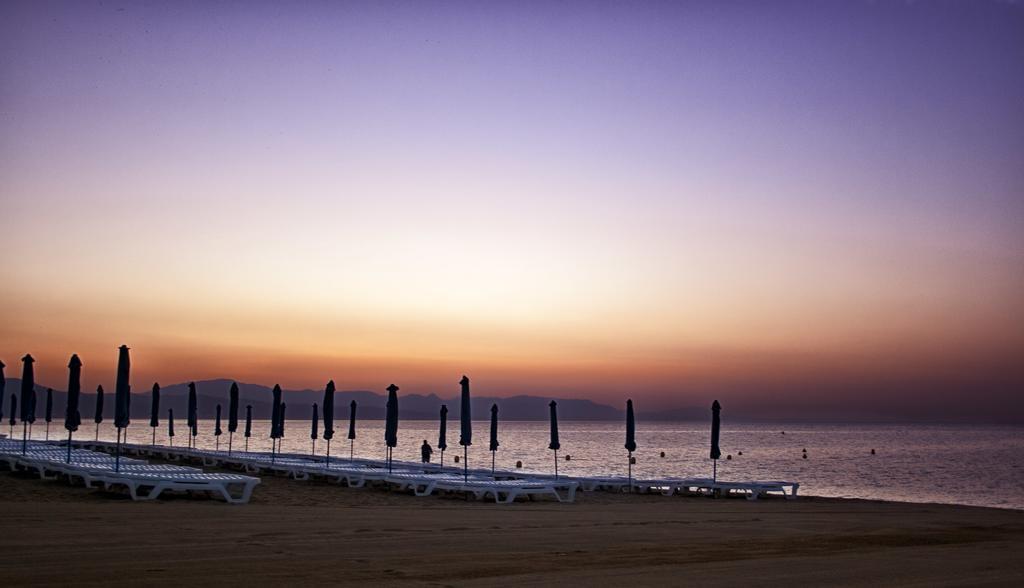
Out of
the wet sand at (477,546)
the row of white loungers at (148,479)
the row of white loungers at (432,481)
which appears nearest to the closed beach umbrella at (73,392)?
the row of white loungers at (148,479)

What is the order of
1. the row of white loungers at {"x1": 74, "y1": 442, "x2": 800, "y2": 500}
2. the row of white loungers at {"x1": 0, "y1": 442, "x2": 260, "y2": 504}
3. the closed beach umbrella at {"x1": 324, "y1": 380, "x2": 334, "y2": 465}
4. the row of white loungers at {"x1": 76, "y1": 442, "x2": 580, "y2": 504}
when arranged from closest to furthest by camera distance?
the row of white loungers at {"x1": 0, "y1": 442, "x2": 260, "y2": 504}, the row of white loungers at {"x1": 76, "y1": 442, "x2": 580, "y2": 504}, the row of white loungers at {"x1": 74, "y1": 442, "x2": 800, "y2": 500}, the closed beach umbrella at {"x1": 324, "y1": 380, "x2": 334, "y2": 465}

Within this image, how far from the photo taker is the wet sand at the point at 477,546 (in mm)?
7449

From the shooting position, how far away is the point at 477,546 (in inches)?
373

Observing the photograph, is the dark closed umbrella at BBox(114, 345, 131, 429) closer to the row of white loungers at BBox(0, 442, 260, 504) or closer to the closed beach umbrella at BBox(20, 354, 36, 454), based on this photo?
the row of white loungers at BBox(0, 442, 260, 504)

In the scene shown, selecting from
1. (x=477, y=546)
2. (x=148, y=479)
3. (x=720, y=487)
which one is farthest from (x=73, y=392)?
(x=720, y=487)

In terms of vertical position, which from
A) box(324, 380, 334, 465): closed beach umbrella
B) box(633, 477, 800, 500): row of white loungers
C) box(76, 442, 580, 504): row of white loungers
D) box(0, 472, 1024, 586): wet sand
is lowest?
box(633, 477, 800, 500): row of white loungers

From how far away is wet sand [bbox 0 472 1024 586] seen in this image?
7449 mm

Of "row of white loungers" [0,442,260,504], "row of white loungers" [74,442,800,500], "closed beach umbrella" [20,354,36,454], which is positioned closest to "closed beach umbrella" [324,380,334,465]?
"row of white loungers" [74,442,800,500]

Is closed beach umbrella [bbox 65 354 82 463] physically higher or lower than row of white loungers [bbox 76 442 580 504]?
higher

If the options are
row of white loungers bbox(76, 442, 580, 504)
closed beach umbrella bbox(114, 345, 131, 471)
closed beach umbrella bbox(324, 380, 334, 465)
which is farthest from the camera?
closed beach umbrella bbox(324, 380, 334, 465)

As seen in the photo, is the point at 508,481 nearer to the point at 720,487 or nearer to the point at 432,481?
the point at 432,481

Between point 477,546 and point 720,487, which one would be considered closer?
point 477,546

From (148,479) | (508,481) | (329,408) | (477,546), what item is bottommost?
(508,481)

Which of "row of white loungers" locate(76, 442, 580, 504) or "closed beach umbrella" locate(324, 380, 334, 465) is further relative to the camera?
"closed beach umbrella" locate(324, 380, 334, 465)
